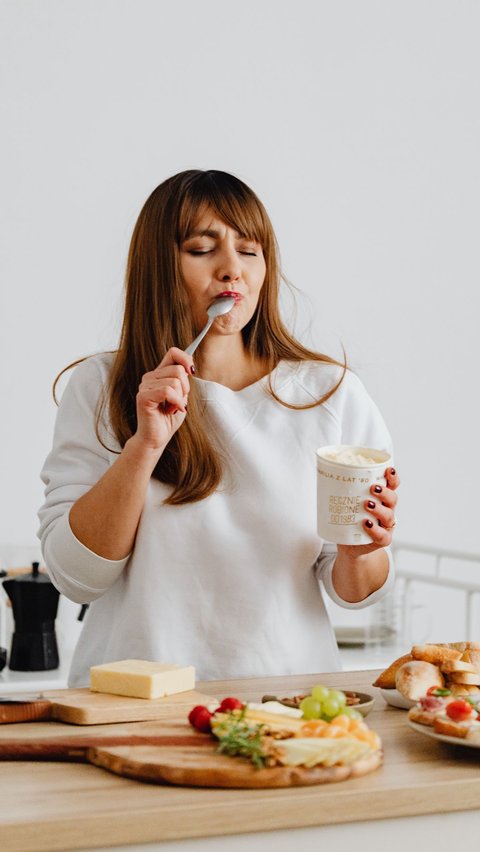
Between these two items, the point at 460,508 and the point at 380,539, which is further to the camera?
the point at 460,508

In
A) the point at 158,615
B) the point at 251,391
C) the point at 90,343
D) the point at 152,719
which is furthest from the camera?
the point at 90,343

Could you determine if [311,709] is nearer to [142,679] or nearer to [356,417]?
[142,679]

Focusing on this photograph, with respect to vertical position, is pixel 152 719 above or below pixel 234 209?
below

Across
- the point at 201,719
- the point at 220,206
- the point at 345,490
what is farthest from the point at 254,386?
the point at 201,719

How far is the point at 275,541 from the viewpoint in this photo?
145 centimetres

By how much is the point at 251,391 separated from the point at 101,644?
426 millimetres

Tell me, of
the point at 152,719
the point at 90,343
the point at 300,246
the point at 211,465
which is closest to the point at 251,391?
the point at 211,465

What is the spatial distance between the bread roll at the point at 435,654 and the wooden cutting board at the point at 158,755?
27 cm

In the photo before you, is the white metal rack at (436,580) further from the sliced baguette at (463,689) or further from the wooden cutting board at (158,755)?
the wooden cutting board at (158,755)

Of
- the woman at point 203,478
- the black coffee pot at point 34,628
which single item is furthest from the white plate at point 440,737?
the black coffee pot at point 34,628

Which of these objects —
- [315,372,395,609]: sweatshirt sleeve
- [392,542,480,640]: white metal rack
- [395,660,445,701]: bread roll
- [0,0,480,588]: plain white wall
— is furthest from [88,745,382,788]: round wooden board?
[0,0,480,588]: plain white wall

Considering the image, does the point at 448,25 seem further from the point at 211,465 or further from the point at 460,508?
the point at 211,465

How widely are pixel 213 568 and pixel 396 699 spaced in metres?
0.34

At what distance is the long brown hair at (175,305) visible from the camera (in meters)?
1.48
